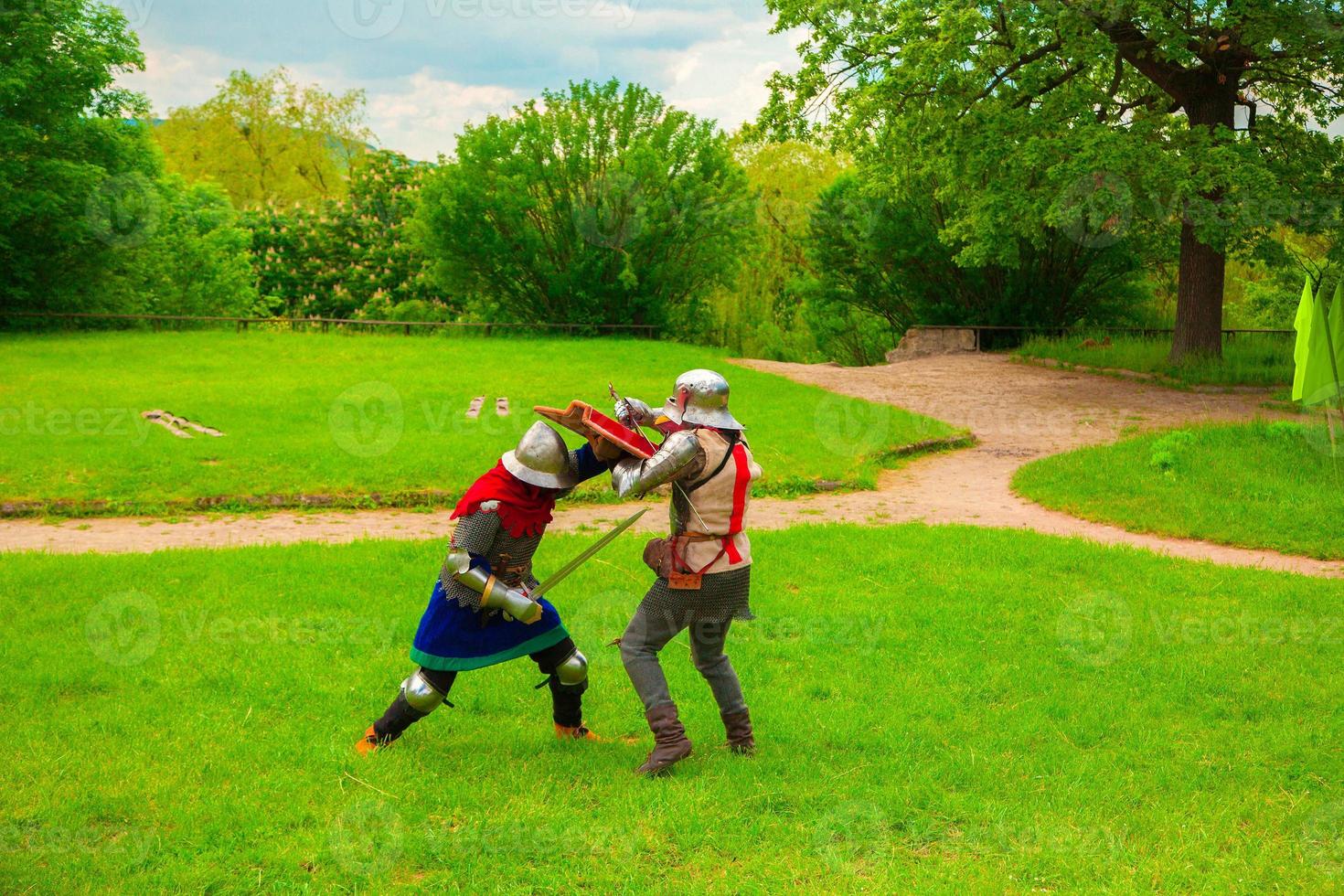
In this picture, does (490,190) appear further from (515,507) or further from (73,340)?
(515,507)

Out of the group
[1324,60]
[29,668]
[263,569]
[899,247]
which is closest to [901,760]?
[29,668]

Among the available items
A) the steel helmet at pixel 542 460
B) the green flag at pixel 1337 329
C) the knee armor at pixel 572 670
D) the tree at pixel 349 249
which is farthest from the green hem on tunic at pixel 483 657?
the tree at pixel 349 249

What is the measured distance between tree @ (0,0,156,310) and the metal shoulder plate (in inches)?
888

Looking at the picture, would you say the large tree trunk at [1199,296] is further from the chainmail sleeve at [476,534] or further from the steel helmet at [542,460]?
the chainmail sleeve at [476,534]

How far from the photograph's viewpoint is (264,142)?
53.3 m

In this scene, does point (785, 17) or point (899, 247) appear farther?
point (899, 247)

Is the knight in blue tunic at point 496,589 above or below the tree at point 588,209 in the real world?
below

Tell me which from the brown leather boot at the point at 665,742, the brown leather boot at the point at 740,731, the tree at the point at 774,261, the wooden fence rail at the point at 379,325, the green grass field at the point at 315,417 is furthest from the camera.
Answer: the tree at the point at 774,261

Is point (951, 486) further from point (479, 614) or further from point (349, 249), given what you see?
point (349, 249)

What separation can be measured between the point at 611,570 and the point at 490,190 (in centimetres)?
1957

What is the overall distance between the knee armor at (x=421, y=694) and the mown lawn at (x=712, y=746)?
250 millimetres

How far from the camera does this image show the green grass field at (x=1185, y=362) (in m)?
19.4

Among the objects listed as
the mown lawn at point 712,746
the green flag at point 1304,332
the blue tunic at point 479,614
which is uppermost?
the green flag at point 1304,332

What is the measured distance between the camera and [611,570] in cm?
908
